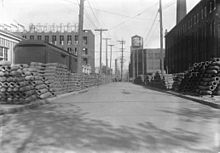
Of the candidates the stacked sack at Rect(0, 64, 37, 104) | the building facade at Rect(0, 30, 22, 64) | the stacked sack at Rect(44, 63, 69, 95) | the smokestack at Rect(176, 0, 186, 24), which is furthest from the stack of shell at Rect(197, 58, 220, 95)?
the smokestack at Rect(176, 0, 186, 24)

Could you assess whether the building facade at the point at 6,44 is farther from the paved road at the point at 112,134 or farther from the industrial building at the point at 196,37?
the paved road at the point at 112,134

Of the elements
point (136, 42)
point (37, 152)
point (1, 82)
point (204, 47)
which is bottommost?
point (37, 152)

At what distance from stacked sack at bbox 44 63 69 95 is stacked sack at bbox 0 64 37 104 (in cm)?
357

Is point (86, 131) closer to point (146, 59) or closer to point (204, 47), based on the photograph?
point (204, 47)

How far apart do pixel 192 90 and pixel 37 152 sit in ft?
62.1

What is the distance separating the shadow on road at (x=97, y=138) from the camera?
246 inches

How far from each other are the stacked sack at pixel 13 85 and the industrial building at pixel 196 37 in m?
25.1

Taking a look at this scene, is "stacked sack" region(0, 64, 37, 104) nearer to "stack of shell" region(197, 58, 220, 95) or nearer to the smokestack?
"stack of shell" region(197, 58, 220, 95)

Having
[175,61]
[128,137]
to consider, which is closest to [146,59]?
[175,61]

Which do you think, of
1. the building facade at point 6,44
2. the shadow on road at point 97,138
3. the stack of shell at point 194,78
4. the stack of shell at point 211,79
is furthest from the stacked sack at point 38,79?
the building facade at point 6,44

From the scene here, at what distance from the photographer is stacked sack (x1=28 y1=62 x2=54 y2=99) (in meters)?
Result: 15.9

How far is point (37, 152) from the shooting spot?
5.91m

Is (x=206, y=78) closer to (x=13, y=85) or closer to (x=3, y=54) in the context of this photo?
(x=13, y=85)

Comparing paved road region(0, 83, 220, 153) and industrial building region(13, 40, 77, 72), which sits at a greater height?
industrial building region(13, 40, 77, 72)
